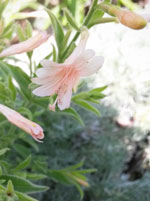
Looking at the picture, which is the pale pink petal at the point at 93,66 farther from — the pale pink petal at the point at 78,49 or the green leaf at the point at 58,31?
the green leaf at the point at 58,31

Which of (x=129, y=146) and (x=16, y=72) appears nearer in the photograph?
(x=16, y=72)

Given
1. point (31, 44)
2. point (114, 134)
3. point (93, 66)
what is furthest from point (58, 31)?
point (114, 134)

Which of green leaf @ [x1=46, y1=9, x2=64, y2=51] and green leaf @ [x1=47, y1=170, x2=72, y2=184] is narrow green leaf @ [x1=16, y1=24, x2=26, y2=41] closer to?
green leaf @ [x1=46, y1=9, x2=64, y2=51]

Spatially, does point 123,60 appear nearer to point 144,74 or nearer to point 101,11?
point 144,74

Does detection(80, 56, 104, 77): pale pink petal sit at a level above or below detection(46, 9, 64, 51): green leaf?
above

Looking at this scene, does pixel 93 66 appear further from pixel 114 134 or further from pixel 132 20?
pixel 114 134

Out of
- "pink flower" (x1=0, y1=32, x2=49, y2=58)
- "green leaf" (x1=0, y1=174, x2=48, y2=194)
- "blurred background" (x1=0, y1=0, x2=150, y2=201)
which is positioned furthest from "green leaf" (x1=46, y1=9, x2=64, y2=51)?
"blurred background" (x1=0, y1=0, x2=150, y2=201)

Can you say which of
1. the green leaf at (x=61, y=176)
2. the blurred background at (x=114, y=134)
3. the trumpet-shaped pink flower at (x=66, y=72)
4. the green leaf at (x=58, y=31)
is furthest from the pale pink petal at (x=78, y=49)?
the blurred background at (x=114, y=134)

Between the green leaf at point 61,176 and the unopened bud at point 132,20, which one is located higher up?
the unopened bud at point 132,20

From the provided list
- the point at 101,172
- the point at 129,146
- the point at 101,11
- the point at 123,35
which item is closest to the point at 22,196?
the point at 101,11
